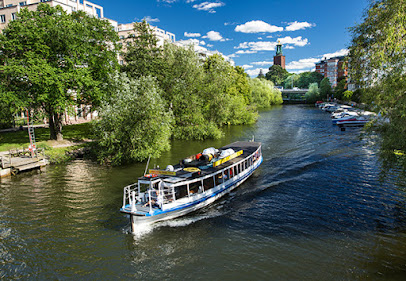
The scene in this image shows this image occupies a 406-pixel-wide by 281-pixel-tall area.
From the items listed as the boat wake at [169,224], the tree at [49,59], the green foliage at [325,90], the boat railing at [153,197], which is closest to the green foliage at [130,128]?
the tree at [49,59]

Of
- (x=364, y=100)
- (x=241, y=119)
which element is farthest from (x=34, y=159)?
(x=241, y=119)

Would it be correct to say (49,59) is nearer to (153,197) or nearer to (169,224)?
(153,197)

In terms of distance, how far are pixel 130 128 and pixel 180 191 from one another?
46.6 feet

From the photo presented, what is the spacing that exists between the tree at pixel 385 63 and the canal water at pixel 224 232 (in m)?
3.43

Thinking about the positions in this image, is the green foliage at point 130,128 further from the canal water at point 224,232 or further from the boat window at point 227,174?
the boat window at point 227,174

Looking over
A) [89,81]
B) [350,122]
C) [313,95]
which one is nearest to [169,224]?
[89,81]

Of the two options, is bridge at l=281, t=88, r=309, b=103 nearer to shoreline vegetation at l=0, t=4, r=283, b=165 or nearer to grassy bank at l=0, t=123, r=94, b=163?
shoreline vegetation at l=0, t=4, r=283, b=165

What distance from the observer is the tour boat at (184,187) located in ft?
58.1

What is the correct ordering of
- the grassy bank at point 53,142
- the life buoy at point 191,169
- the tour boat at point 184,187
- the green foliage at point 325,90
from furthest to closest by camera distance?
the green foliage at point 325,90, the grassy bank at point 53,142, the life buoy at point 191,169, the tour boat at point 184,187

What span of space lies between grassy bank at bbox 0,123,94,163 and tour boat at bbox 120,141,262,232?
15.4m

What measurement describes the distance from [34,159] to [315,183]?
95.6 feet

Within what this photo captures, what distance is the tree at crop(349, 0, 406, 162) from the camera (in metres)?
13.0

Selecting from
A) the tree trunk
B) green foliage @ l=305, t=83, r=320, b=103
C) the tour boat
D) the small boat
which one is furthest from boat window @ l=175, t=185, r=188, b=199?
green foliage @ l=305, t=83, r=320, b=103

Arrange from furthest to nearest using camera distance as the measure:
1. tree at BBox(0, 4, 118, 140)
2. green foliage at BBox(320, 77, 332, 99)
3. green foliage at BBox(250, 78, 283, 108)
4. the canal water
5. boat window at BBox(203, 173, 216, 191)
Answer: green foliage at BBox(320, 77, 332, 99) → green foliage at BBox(250, 78, 283, 108) → tree at BBox(0, 4, 118, 140) → boat window at BBox(203, 173, 216, 191) → the canal water
